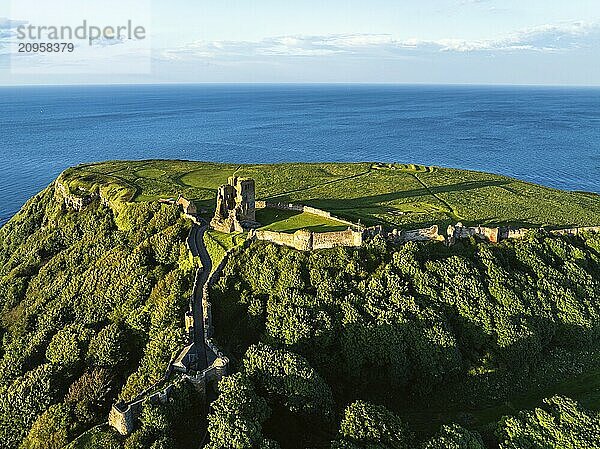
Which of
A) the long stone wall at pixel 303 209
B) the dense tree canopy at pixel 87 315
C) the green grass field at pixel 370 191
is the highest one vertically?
the long stone wall at pixel 303 209

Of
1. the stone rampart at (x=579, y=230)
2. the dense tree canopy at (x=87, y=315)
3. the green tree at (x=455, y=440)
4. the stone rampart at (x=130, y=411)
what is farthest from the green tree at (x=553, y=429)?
the stone rampart at (x=579, y=230)

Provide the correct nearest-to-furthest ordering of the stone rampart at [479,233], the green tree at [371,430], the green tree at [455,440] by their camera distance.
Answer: the green tree at [371,430] < the green tree at [455,440] < the stone rampart at [479,233]

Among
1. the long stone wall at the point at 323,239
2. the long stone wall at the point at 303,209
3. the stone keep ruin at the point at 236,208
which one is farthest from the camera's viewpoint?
the long stone wall at the point at 303,209

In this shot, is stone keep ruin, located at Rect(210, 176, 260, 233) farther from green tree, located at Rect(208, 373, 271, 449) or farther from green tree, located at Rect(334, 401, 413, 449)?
green tree, located at Rect(334, 401, 413, 449)

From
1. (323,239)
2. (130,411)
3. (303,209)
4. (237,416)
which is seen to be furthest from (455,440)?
(303,209)

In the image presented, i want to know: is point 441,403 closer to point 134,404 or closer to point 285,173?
point 134,404

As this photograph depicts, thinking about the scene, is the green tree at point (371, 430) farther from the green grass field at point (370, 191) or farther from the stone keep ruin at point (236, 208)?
the stone keep ruin at point (236, 208)

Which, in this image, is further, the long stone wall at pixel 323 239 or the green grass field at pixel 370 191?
the green grass field at pixel 370 191

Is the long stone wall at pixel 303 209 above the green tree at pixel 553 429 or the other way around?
above
